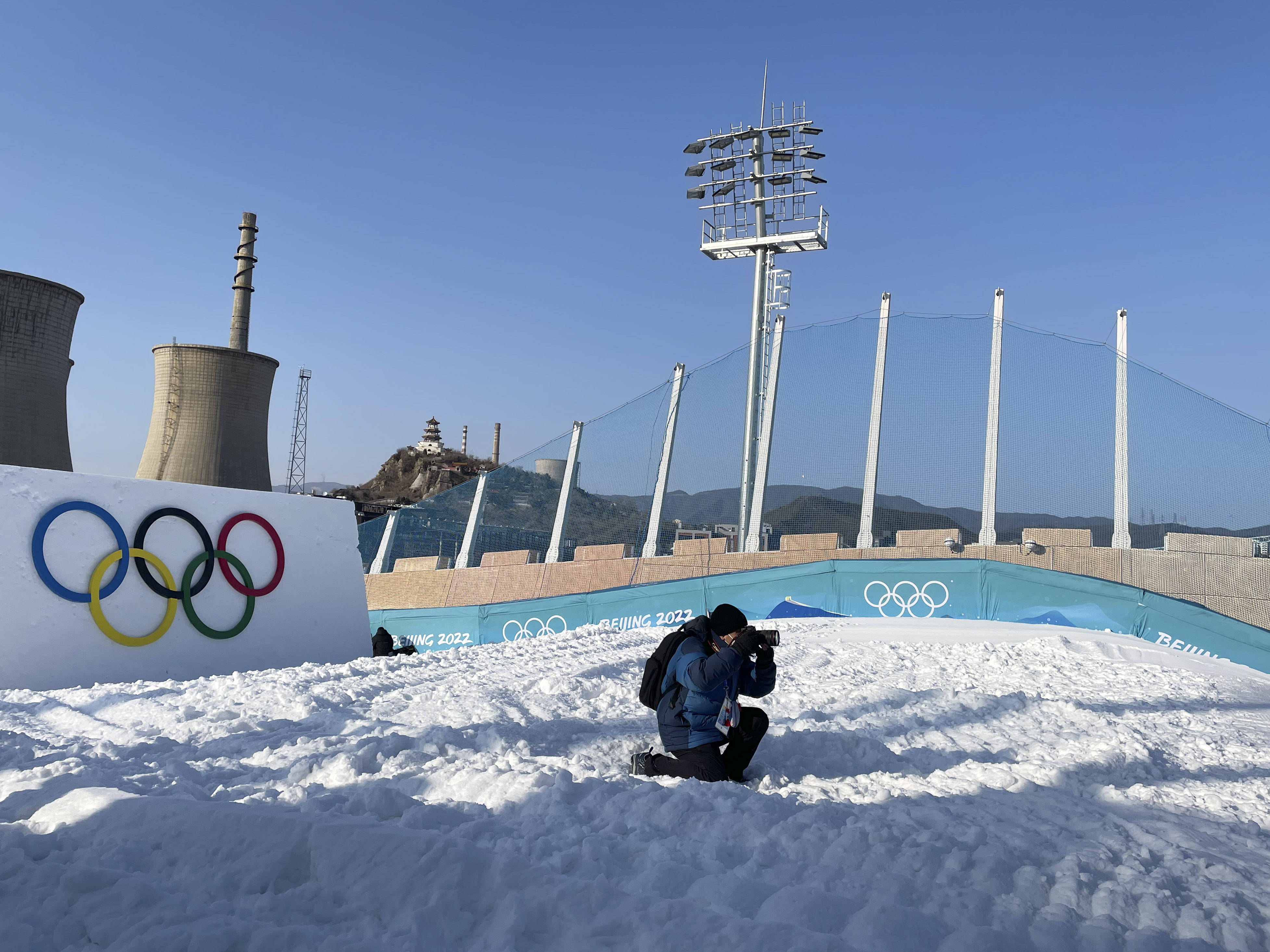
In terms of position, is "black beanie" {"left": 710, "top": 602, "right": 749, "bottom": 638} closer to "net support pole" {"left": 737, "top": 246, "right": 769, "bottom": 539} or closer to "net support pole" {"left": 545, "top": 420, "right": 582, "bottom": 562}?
"net support pole" {"left": 737, "top": 246, "right": 769, "bottom": 539}

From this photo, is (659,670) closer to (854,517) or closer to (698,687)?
(698,687)

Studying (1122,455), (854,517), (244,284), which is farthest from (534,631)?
(244,284)

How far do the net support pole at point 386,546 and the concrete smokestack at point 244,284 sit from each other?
22.9m

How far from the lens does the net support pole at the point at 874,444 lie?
1141 cm

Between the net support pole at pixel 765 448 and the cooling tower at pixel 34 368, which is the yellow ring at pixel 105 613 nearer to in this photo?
the net support pole at pixel 765 448

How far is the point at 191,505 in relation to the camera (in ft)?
27.9

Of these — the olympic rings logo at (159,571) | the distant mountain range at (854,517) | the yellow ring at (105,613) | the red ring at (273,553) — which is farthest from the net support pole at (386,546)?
the yellow ring at (105,613)

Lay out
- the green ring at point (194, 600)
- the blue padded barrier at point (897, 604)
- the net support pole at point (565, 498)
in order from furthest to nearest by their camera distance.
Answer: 1. the net support pole at point (565, 498)
2. the blue padded barrier at point (897, 604)
3. the green ring at point (194, 600)

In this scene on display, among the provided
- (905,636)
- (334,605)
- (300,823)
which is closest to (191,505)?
(334,605)

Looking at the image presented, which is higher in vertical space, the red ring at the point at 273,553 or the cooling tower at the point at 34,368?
the cooling tower at the point at 34,368

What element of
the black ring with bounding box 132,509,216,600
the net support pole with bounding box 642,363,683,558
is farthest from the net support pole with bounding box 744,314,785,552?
the black ring with bounding box 132,509,216,600

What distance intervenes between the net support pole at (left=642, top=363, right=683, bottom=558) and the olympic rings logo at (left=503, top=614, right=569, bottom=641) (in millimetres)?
1778

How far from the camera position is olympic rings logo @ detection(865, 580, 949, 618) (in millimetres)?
10453

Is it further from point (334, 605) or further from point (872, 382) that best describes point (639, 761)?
point (872, 382)
